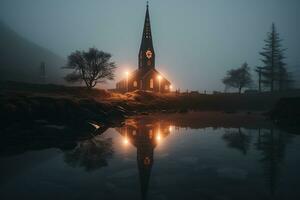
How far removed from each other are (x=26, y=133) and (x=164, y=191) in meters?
12.5

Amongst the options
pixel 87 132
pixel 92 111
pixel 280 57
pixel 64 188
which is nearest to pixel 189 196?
pixel 64 188

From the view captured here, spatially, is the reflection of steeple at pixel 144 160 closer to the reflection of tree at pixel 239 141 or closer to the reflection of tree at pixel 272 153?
the reflection of tree at pixel 272 153

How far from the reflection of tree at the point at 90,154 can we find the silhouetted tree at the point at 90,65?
37.1m

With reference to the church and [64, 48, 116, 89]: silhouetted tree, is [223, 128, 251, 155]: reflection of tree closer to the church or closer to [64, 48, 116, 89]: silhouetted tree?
[64, 48, 116, 89]: silhouetted tree

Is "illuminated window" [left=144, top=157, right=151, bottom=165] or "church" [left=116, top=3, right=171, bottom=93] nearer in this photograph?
"illuminated window" [left=144, top=157, right=151, bottom=165]

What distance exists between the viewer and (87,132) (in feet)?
65.4

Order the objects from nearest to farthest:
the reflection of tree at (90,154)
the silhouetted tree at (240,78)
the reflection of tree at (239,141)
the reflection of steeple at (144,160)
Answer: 1. the reflection of steeple at (144,160)
2. the reflection of tree at (90,154)
3. the reflection of tree at (239,141)
4. the silhouetted tree at (240,78)

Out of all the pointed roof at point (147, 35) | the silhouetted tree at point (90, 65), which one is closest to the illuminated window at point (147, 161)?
the silhouetted tree at point (90, 65)

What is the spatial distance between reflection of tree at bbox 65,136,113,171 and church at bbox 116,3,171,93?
2031 inches

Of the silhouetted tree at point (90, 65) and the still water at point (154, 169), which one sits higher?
the silhouetted tree at point (90, 65)

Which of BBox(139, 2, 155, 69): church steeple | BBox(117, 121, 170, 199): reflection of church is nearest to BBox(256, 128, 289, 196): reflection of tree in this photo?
BBox(117, 121, 170, 199): reflection of church

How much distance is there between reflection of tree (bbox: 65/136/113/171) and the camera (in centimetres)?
1190

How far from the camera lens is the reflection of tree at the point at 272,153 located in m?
9.99

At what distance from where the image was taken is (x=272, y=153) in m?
14.0
